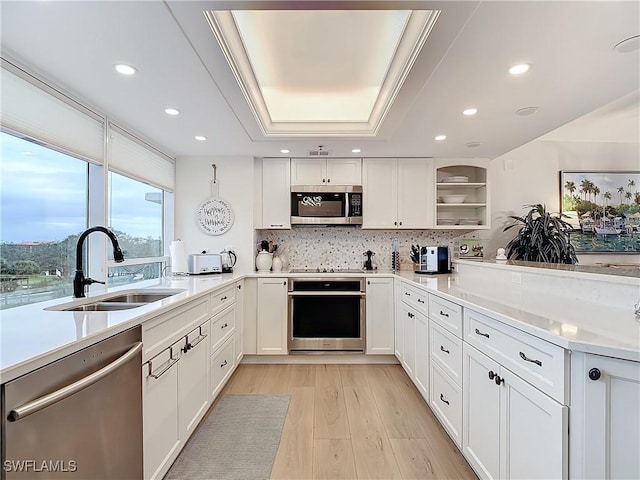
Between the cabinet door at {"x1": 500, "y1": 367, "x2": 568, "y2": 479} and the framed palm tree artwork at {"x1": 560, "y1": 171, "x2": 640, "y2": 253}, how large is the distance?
3.89m

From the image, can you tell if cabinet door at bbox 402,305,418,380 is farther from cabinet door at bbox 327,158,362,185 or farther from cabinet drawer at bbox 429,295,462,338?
cabinet door at bbox 327,158,362,185

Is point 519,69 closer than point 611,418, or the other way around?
point 611,418

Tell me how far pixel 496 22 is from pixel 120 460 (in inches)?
93.8

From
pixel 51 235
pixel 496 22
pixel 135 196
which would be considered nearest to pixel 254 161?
pixel 135 196

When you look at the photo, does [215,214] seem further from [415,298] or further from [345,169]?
[415,298]

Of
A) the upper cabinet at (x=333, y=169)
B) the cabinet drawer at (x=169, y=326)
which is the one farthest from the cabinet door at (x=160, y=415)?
the upper cabinet at (x=333, y=169)

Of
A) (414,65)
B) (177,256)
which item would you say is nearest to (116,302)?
(177,256)

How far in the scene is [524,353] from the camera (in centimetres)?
126

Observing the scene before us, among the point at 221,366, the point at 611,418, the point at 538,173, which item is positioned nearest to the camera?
the point at 611,418

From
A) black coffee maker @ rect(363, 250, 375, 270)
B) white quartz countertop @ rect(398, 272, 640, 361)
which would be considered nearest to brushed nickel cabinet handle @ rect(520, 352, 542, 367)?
white quartz countertop @ rect(398, 272, 640, 361)

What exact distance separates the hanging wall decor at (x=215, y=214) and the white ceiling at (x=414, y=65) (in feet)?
3.09

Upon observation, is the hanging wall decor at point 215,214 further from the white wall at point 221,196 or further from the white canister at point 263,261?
the white canister at point 263,261

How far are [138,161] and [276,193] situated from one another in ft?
4.65

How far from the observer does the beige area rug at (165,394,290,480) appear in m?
1.83
